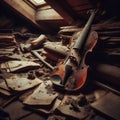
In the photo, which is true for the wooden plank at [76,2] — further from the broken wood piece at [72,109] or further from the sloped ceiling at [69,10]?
the broken wood piece at [72,109]

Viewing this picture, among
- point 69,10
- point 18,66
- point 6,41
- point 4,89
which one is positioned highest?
point 69,10

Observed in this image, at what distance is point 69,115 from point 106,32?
67.1 inches

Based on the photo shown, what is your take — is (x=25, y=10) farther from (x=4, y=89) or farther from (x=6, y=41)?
(x=4, y=89)

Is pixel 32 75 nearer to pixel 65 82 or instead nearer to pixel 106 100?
pixel 65 82

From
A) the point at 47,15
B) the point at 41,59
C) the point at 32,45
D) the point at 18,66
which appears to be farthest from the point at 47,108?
the point at 47,15

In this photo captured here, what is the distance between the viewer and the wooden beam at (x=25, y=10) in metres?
6.00

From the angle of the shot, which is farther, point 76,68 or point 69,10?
point 69,10

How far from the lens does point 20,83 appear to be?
3.32 meters

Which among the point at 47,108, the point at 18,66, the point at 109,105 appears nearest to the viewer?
the point at 109,105

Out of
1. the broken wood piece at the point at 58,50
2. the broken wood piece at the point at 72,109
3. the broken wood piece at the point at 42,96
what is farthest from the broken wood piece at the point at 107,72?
the broken wood piece at the point at 58,50

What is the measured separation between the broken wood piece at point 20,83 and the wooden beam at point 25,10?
3264 mm

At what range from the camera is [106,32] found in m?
3.35

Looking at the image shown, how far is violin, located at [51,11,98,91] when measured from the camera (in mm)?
2900

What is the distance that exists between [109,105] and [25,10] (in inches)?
191
